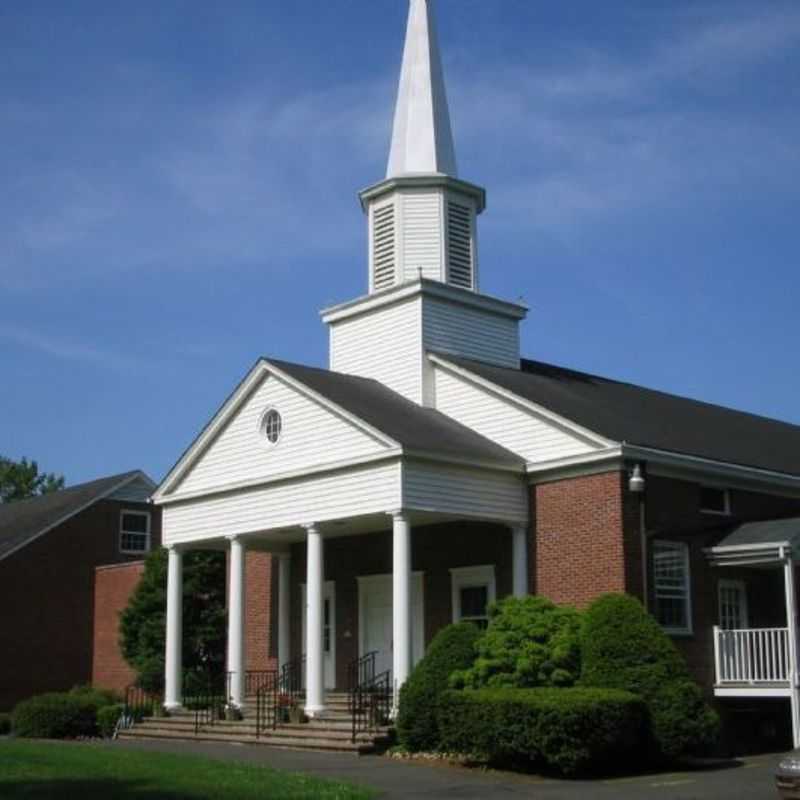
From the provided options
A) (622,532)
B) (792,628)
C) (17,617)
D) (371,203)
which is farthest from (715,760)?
(17,617)

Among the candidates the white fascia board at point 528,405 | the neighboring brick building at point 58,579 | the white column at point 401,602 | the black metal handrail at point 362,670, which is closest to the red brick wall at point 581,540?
the white fascia board at point 528,405

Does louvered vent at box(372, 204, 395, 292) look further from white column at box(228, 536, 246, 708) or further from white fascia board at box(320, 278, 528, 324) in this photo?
white column at box(228, 536, 246, 708)

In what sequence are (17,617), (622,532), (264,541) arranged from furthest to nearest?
(17,617)
(264,541)
(622,532)

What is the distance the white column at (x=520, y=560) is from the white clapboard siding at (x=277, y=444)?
136 inches

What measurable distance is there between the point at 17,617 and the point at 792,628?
26.4 m

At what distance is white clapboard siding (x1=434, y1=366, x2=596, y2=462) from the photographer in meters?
25.5

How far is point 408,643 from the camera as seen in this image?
23656 millimetres

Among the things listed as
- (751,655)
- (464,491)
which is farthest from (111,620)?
(751,655)

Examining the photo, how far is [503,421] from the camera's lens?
26828 mm

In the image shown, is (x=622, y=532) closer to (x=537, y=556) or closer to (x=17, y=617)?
(x=537, y=556)

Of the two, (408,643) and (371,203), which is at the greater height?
(371,203)

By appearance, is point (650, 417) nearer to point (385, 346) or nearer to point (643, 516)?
point (643, 516)

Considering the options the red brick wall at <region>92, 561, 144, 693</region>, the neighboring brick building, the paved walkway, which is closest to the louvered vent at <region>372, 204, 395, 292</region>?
the paved walkway

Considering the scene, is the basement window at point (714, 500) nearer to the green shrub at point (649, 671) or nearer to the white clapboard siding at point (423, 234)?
the green shrub at point (649, 671)
